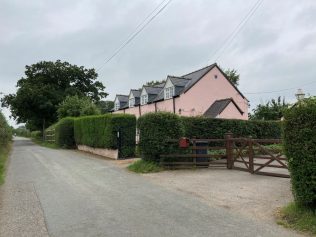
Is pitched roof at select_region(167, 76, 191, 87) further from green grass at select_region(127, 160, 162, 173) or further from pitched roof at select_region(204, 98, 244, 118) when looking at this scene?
green grass at select_region(127, 160, 162, 173)

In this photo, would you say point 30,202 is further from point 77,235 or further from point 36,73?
point 36,73

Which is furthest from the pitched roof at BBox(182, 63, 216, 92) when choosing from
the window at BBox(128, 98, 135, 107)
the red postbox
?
the red postbox

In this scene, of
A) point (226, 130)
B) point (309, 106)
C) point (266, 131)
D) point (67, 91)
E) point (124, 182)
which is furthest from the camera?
point (67, 91)

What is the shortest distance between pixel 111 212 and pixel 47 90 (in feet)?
150

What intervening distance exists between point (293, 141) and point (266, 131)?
57.8 ft

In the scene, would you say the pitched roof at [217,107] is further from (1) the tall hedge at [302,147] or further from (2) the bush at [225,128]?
(1) the tall hedge at [302,147]

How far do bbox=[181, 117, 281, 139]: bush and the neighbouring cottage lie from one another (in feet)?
31.6

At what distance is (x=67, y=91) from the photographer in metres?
52.6

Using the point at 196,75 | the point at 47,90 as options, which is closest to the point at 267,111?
the point at 196,75

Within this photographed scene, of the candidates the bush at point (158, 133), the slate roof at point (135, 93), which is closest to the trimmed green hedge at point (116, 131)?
the bush at point (158, 133)

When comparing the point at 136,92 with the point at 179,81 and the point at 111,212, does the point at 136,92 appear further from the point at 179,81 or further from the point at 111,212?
the point at 111,212

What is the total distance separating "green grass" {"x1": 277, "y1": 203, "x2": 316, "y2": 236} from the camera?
657 centimetres

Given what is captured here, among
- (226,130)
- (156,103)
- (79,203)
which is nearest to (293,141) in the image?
(79,203)

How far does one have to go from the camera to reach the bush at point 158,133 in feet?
50.9
